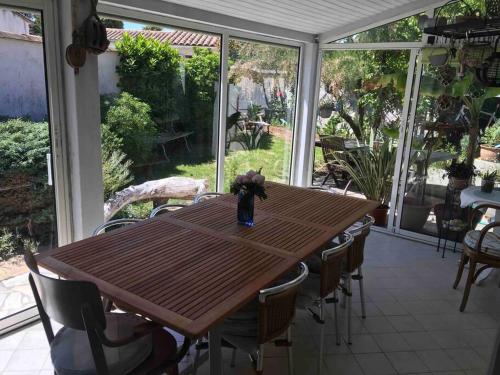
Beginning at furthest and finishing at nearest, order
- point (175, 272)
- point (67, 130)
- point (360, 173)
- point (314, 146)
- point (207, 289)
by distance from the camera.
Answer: point (314, 146)
point (360, 173)
point (67, 130)
point (175, 272)
point (207, 289)

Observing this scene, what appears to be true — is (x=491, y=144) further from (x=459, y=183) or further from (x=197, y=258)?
(x=197, y=258)

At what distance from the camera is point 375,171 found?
5.36m

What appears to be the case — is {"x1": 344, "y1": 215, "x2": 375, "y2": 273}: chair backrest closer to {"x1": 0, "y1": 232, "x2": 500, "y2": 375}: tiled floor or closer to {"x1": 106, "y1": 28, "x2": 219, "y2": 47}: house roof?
{"x1": 0, "y1": 232, "x2": 500, "y2": 375}: tiled floor

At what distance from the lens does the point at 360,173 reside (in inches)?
217

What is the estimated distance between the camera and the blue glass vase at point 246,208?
269cm

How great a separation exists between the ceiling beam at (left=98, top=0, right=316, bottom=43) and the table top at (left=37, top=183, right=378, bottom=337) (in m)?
1.72

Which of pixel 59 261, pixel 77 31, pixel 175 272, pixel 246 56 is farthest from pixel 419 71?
pixel 59 261

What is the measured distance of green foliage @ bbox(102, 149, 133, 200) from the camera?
3.53 m

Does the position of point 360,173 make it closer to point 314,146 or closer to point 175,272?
point 314,146

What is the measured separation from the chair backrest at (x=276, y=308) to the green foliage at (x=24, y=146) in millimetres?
2034

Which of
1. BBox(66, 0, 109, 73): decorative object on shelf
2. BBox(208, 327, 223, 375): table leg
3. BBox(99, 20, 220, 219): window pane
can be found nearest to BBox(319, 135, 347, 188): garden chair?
BBox(99, 20, 220, 219): window pane

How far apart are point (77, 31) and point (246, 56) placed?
2479 mm

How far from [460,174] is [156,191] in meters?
3.30

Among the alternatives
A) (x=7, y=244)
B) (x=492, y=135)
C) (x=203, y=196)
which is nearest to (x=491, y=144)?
(x=492, y=135)
